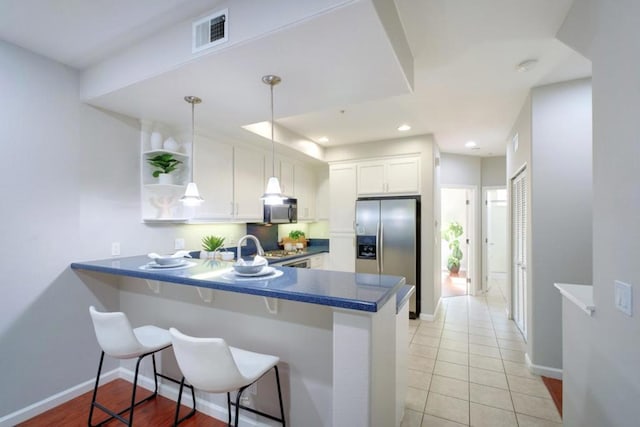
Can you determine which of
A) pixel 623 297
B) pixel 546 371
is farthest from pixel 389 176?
pixel 623 297

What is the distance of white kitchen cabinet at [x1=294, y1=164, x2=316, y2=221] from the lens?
15.7ft

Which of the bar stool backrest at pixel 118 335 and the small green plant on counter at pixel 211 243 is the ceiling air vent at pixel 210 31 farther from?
the small green plant on counter at pixel 211 243

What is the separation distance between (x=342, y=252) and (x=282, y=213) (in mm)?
1177

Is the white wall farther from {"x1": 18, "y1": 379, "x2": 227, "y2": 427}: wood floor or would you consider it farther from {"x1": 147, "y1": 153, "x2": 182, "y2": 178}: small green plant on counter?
{"x1": 147, "y1": 153, "x2": 182, "y2": 178}: small green plant on counter

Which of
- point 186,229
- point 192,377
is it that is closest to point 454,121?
point 186,229

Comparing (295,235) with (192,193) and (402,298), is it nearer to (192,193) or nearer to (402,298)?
(192,193)

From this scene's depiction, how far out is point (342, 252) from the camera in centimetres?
464

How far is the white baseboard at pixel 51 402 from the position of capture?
2.00 meters

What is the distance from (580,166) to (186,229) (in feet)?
12.5

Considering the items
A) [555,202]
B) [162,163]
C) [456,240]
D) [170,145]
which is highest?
[170,145]

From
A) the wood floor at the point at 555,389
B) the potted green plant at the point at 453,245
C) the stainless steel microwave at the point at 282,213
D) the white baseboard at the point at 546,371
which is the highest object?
the stainless steel microwave at the point at 282,213

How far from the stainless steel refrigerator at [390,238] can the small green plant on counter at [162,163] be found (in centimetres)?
253

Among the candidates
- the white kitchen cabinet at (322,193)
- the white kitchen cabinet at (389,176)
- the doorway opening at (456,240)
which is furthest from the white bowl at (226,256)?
the doorway opening at (456,240)

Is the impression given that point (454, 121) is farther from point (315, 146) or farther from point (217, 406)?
point (217, 406)
